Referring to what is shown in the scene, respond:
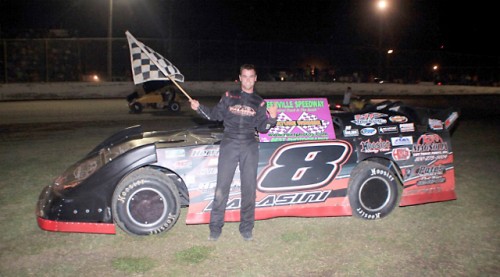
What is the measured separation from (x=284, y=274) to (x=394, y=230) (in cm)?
158

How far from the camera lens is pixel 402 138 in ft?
15.5

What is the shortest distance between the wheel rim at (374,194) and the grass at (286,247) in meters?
0.19

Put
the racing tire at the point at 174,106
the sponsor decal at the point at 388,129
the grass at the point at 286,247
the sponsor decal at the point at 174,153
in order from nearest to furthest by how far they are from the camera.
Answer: the grass at the point at 286,247 < the sponsor decal at the point at 174,153 < the sponsor decal at the point at 388,129 < the racing tire at the point at 174,106

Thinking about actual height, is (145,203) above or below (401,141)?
below

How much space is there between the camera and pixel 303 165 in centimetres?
436

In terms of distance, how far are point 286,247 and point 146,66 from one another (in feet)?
8.18

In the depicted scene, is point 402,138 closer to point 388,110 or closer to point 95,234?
point 388,110

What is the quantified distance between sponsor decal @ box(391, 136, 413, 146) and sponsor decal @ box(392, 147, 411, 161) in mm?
57

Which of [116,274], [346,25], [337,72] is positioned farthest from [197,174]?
[346,25]

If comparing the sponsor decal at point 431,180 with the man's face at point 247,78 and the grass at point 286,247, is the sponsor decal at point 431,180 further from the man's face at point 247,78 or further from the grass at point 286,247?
the man's face at point 247,78

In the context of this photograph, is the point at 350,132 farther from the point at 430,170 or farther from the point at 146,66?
the point at 146,66

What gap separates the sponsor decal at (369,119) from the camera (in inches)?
184

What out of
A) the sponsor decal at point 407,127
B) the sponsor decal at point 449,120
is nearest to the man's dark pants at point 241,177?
the sponsor decal at point 407,127

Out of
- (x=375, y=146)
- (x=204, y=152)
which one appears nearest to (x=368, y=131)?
(x=375, y=146)
